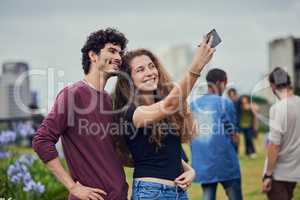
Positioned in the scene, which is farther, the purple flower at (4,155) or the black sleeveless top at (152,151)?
the purple flower at (4,155)

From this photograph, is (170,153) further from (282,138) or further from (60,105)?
(282,138)

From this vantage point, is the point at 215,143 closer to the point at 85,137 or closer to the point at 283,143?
the point at 283,143

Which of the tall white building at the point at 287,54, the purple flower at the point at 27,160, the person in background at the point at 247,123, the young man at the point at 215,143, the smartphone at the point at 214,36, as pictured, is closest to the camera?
the smartphone at the point at 214,36

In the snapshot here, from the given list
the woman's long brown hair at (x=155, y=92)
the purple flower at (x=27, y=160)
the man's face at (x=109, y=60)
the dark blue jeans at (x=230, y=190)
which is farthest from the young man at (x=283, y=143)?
the purple flower at (x=27, y=160)

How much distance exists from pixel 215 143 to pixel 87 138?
99.7 inches

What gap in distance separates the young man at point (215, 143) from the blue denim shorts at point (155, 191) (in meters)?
2.30

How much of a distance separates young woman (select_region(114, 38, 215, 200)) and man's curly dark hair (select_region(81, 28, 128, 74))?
0.30 ft

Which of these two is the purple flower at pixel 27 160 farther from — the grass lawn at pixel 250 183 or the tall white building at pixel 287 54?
the tall white building at pixel 287 54

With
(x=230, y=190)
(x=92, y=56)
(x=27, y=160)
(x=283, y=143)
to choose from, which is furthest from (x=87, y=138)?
(x=27, y=160)

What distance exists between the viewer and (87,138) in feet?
9.32

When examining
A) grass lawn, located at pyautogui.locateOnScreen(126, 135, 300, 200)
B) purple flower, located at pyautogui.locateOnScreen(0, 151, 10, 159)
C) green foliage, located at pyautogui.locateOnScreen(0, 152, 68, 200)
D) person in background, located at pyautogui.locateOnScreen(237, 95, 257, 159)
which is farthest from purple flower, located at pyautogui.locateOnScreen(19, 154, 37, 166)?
person in background, located at pyautogui.locateOnScreen(237, 95, 257, 159)

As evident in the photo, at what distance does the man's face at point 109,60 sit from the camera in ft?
9.61

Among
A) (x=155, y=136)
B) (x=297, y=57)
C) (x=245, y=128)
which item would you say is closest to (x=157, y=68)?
(x=155, y=136)

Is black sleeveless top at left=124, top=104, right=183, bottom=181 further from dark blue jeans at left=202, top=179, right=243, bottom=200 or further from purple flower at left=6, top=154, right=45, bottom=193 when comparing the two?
purple flower at left=6, top=154, right=45, bottom=193
